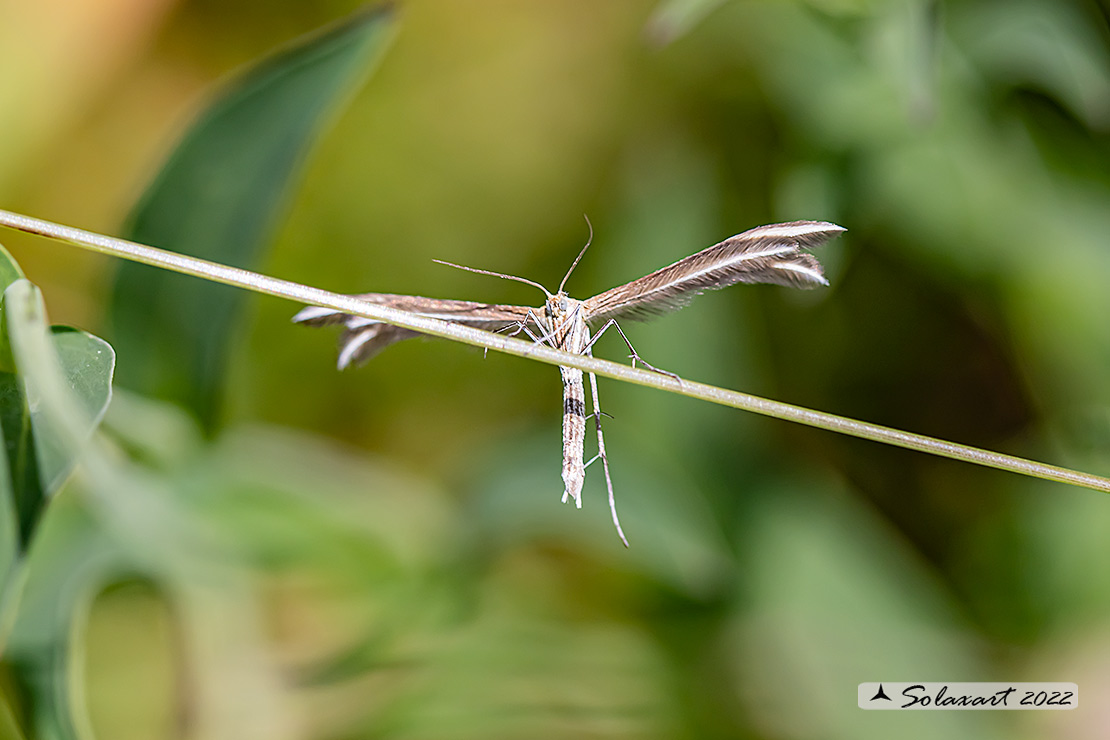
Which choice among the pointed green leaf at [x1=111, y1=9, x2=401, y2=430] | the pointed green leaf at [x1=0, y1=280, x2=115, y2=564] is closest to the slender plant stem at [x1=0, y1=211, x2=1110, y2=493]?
the pointed green leaf at [x1=0, y1=280, x2=115, y2=564]

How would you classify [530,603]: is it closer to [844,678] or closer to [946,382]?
[844,678]

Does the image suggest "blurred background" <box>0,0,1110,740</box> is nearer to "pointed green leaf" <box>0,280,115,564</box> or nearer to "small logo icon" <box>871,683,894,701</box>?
"small logo icon" <box>871,683,894,701</box>

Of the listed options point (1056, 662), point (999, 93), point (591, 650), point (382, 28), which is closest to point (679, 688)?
point (591, 650)

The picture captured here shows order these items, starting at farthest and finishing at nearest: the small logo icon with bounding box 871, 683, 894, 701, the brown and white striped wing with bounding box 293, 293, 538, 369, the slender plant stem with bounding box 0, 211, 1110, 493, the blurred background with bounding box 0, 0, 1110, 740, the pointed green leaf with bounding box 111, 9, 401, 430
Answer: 1. the small logo icon with bounding box 871, 683, 894, 701
2. the blurred background with bounding box 0, 0, 1110, 740
3. the pointed green leaf with bounding box 111, 9, 401, 430
4. the brown and white striped wing with bounding box 293, 293, 538, 369
5. the slender plant stem with bounding box 0, 211, 1110, 493

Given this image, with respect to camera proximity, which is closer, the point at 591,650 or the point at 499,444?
the point at 591,650

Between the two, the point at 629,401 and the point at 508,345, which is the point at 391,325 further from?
the point at 629,401

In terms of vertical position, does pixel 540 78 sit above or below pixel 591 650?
above

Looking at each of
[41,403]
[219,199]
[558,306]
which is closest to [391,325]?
[558,306]
